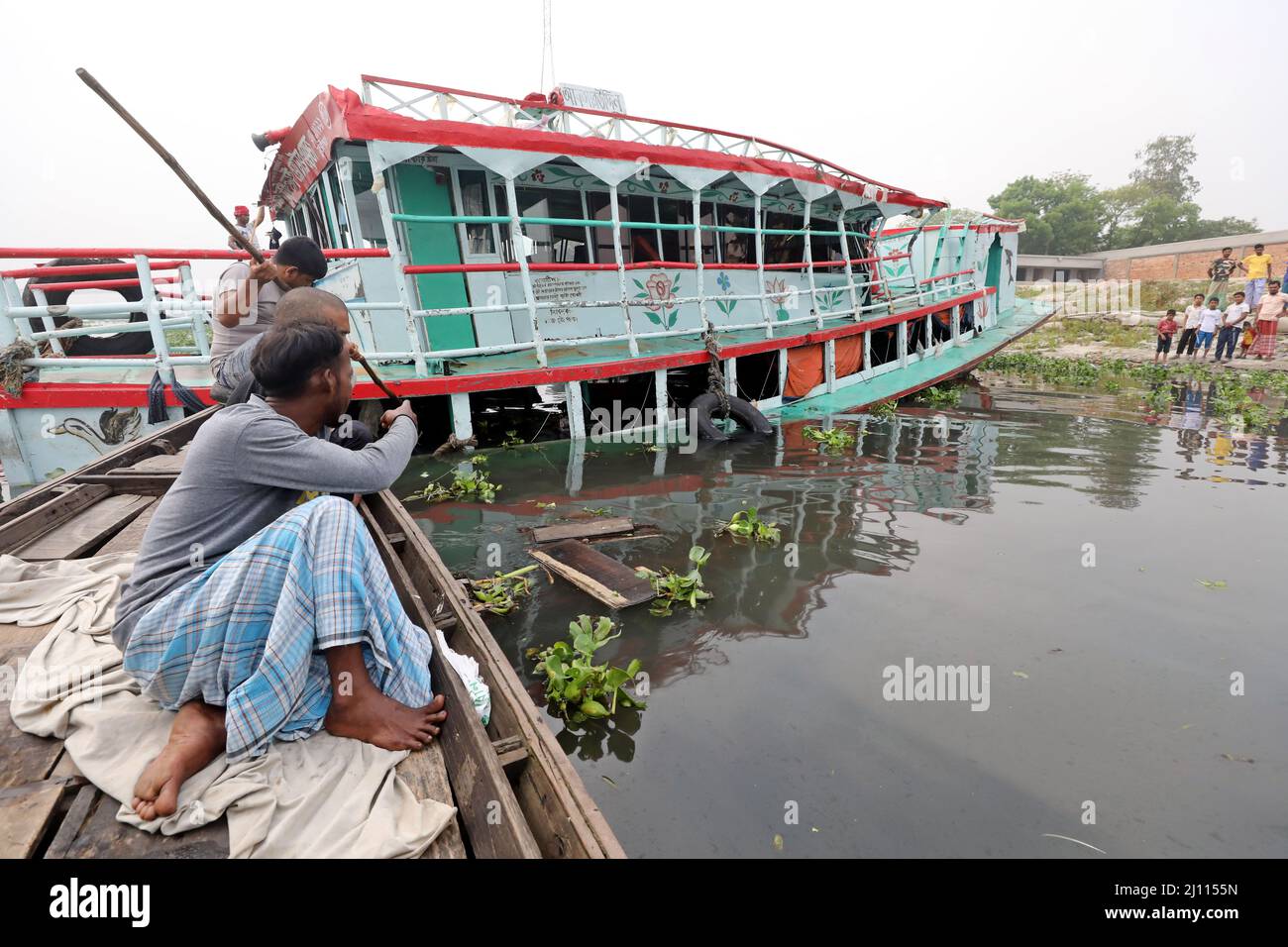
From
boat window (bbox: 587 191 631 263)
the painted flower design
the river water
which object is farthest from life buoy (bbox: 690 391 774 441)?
boat window (bbox: 587 191 631 263)

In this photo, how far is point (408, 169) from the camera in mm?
7773

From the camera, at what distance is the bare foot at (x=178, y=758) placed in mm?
1513

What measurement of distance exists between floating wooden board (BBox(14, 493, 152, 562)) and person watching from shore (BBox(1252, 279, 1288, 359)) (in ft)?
78.2

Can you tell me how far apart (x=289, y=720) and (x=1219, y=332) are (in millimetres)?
23953

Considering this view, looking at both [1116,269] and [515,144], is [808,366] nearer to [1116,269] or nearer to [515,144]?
[515,144]

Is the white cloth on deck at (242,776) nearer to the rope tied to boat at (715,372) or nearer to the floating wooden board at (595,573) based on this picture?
the floating wooden board at (595,573)

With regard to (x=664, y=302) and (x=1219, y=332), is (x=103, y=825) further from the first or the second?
(x=1219, y=332)

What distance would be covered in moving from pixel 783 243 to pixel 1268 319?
1450 centimetres

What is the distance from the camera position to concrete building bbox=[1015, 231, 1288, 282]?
90.4 feet

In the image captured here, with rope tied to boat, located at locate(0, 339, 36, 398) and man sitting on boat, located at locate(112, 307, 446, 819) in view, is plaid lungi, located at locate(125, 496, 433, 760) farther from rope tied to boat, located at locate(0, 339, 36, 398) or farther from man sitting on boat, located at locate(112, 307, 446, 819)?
rope tied to boat, located at locate(0, 339, 36, 398)

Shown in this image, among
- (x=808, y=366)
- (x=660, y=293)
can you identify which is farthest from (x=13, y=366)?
(x=808, y=366)

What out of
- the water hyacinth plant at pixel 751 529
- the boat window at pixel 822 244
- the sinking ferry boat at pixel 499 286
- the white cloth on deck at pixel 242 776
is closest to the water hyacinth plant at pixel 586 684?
the white cloth on deck at pixel 242 776

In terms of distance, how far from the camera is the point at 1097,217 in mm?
51531

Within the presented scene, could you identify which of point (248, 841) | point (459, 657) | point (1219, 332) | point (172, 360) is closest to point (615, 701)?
point (459, 657)
